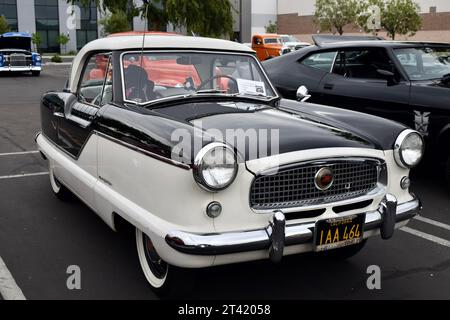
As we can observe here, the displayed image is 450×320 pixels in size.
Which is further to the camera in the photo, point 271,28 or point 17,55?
point 271,28

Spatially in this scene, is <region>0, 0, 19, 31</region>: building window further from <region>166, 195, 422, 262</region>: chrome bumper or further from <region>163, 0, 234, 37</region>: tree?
<region>166, 195, 422, 262</region>: chrome bumper

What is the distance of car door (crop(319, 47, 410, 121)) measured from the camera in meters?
5.85

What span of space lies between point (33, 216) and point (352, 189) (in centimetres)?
301

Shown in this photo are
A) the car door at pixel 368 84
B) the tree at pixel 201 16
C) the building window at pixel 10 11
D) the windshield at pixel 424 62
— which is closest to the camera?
the car door at pixel 368 84

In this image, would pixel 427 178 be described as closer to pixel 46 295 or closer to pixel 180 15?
pixel 46 295

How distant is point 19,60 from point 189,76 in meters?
21.4

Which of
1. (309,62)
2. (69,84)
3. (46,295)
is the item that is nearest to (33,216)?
(69,84)

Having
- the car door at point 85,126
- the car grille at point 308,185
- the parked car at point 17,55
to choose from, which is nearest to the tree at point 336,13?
the parked car at point 17,55

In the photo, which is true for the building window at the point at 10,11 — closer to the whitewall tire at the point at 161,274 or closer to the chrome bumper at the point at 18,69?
the chrome bumper at the point at 18,69

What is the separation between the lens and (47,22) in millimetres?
50094

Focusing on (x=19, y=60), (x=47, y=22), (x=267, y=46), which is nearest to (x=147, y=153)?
(x=19, y=60)

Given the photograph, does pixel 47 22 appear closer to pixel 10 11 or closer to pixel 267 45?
pixel 10 11

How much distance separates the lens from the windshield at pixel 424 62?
5.97 meters
